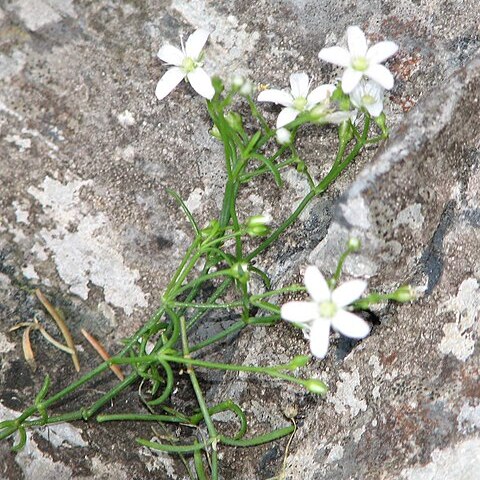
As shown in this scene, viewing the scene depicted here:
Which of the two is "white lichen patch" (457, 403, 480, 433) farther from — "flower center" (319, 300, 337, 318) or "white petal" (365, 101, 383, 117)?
"white petal" (365, 101, 383, 117)

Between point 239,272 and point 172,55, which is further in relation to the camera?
point 172,55

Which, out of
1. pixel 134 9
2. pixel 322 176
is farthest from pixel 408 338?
pixel 134 9

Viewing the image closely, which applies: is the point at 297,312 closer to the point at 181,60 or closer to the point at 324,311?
the point at 324,311

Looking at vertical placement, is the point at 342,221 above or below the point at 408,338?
above

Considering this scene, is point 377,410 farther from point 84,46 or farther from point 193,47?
point 84,46

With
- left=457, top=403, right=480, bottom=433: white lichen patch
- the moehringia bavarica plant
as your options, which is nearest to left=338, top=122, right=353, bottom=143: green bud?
the moehringia bavarica plant

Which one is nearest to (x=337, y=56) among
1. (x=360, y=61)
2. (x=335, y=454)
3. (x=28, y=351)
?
(x=360, y=61)

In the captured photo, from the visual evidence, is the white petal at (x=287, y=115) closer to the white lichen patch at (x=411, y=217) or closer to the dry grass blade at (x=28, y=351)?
the white lichen patch at (x=411, y=217)
